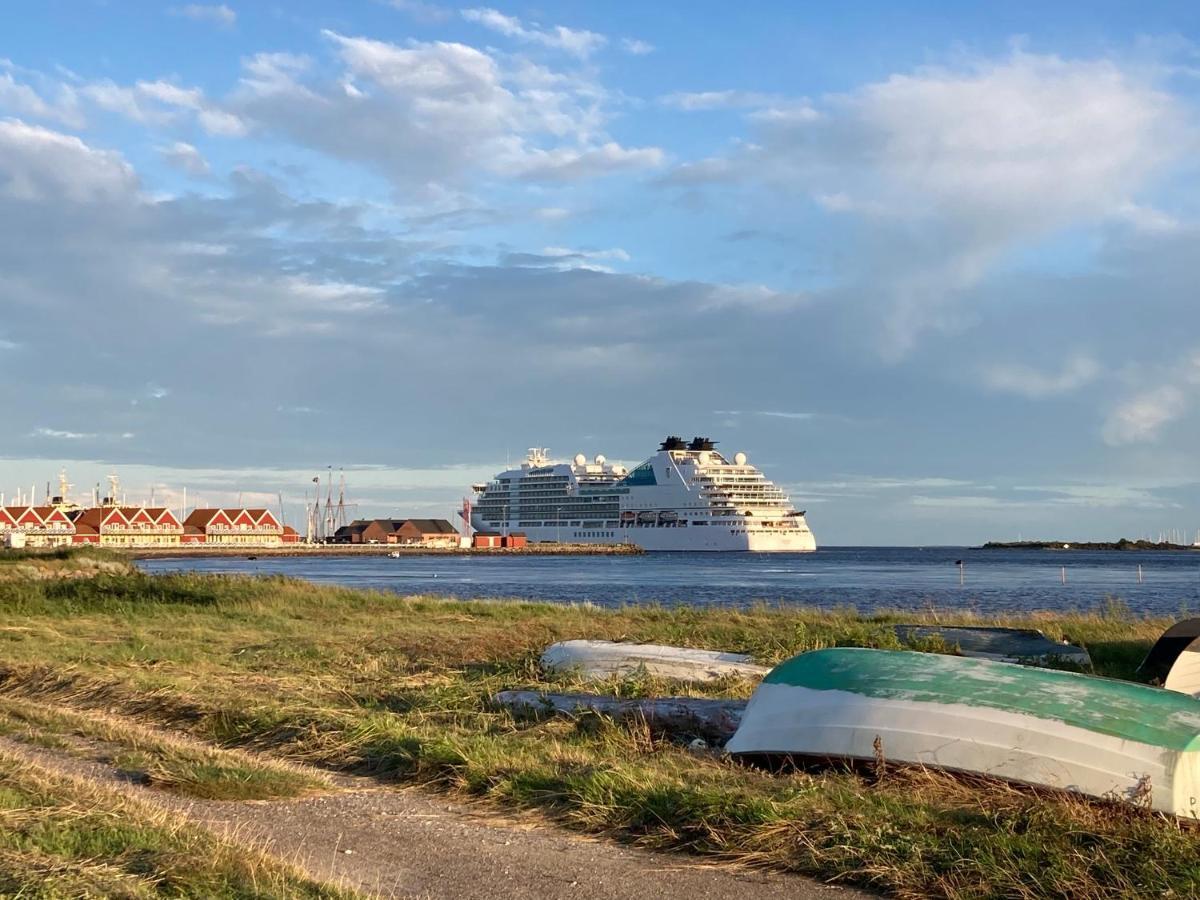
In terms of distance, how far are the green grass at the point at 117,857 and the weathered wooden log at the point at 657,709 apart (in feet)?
12.8

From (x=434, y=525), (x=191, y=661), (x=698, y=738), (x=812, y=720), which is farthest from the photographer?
(x=434, y=525)

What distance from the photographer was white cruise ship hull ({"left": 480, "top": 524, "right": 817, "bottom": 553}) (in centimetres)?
11889

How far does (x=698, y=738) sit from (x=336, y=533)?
16017cm

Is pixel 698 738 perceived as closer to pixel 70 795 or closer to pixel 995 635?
pixel 70 795

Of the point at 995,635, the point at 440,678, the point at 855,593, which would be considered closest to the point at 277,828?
the point at 440,678

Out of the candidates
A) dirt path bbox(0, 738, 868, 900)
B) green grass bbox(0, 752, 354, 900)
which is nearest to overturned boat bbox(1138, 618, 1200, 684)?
dirt path bbox(0, 738, 868, 900)

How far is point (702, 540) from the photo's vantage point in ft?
401

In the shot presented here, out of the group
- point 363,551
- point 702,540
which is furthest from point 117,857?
point 363,551

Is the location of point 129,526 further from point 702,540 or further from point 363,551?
point 702,540

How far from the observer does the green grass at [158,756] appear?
727cm

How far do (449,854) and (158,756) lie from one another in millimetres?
3284

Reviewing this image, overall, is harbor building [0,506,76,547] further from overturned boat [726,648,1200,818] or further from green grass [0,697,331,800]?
overturned boat [726,648,1200,818]

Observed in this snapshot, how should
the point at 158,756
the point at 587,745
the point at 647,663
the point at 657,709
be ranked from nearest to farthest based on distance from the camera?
the point at 158,756, the point at 587,745, the point at 657,709, the point at 647,663

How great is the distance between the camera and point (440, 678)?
1250cm
